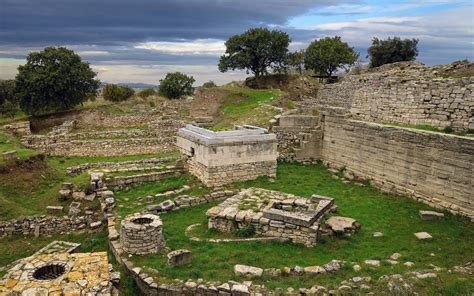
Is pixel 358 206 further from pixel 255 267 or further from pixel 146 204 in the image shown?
pixel 146 204

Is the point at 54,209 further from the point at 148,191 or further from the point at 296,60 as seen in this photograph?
the point at 296,60

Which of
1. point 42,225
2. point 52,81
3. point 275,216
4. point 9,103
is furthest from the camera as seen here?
point 9,103

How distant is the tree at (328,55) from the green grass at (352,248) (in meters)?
27.3

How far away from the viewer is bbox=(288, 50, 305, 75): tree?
117 feet

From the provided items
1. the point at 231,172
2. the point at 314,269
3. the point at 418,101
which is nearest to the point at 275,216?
the point at 314,269

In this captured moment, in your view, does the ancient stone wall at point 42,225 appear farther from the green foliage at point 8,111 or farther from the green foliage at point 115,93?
the green foliage at point 115,93

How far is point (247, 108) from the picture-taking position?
25.0 metres

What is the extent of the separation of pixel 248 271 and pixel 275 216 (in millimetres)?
2098

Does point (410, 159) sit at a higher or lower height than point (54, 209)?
higher

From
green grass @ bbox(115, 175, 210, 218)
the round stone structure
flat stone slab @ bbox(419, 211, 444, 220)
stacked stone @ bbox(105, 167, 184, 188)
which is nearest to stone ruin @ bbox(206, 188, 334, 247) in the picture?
the round stone structure

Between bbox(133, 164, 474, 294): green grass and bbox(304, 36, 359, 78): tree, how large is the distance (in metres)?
27.3

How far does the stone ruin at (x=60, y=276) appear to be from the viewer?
6562 millimetres

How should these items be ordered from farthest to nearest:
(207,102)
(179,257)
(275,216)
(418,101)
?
(207,102) → (418,101) → (275,216) → (179,257)

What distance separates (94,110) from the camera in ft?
98.4
